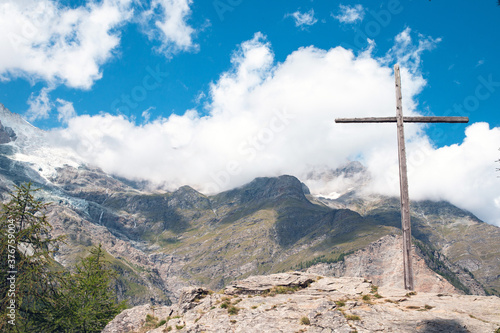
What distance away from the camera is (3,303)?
80.8ft

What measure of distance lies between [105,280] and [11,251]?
1514cm

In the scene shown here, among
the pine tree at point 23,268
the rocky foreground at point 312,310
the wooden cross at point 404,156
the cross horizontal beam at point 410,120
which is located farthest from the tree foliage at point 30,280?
the wooden cross at point 404,156

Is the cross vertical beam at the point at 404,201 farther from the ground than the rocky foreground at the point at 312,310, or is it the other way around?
the cross vertical beam at the point at 404,201

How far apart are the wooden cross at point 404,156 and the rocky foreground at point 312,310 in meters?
2.81

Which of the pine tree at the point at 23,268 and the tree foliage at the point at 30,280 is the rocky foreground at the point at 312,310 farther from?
the pine tree at the point at 23,268

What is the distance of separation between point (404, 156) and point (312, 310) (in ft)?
37.8

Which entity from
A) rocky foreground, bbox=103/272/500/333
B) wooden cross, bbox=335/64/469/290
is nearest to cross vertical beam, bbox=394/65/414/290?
wooden cross, bbox=335/64/469/290

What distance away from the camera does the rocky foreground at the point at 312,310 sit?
17.9 m

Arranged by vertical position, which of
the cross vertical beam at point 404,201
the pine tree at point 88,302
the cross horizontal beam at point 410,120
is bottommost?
the pine tree at point 88,302

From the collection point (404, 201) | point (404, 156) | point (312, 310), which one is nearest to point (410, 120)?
point (404, 156)

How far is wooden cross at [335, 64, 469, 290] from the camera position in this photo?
55.7 feet

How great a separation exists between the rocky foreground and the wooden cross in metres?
2.81

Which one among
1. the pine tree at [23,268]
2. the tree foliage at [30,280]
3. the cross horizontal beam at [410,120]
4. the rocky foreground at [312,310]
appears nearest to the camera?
the cross horizontal beam at [410,120]

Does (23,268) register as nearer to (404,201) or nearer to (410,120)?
(404,201)
